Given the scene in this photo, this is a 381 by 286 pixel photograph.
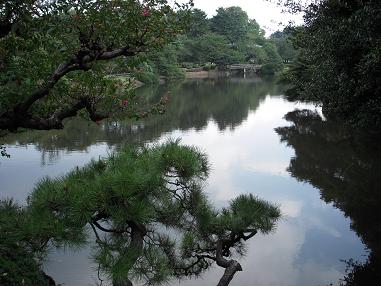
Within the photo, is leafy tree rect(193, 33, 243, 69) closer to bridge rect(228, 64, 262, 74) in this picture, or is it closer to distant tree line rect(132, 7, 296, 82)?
distant tree line rect(132, 7, 296, 82)

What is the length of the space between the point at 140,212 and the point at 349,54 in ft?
23.2

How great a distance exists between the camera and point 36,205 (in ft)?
13.5

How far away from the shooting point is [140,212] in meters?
3.87

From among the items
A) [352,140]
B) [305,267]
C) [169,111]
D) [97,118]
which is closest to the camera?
[97,118]

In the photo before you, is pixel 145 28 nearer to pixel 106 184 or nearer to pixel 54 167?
pixel 106 184

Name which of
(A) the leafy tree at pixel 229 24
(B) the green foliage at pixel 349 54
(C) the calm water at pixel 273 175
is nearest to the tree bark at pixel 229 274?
(C) the calm water at pixel 273 175

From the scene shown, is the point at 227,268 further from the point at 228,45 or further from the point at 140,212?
the point at 228,45

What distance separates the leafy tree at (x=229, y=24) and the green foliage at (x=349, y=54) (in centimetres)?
7597

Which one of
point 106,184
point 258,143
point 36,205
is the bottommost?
point 258,143

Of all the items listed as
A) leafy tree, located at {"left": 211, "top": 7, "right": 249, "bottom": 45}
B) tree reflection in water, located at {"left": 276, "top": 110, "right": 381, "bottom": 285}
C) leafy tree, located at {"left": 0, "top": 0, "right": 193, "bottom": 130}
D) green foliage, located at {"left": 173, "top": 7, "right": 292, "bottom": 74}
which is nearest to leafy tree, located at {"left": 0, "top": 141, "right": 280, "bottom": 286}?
leafy tree, located at {"left": 0, "top": 0, "right": 193, "bottom": 130}

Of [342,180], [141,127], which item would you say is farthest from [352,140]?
[141,127]

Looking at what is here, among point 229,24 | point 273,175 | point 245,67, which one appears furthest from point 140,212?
point 229,24

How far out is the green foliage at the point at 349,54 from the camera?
7.74 metres

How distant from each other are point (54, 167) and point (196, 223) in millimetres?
11362
